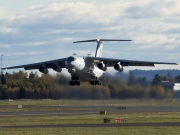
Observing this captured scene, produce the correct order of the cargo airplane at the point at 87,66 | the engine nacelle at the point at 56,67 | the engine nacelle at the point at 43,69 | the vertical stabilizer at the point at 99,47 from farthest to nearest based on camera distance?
the vertical stabilizer at the point at 99,47 → the engine nacelle at the point at 43,69 → the engine nacelle at the point at 56,67 → the cargo airplane at the point at 87,66

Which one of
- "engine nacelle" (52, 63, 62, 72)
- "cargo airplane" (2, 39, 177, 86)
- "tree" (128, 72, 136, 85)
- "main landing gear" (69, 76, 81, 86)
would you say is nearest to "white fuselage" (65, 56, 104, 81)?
"cargo airplane" (2, 39, 177, 86)

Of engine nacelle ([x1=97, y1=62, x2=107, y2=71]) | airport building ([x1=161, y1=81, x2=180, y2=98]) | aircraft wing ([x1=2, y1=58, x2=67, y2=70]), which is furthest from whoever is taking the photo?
airport building ([x1=161, y1=81, x2=180, y2=98])

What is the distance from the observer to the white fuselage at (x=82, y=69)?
6078 cm

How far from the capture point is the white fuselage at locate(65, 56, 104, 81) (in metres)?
60.8

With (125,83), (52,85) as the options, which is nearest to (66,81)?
(52,85)

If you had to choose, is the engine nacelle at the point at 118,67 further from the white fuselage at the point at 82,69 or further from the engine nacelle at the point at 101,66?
the white fuselage at the point at 82,69

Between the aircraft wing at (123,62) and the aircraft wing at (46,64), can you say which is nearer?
the aircraft wing at (123,62)

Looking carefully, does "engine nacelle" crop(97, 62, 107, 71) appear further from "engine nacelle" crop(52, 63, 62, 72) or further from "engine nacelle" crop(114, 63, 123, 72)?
"engine nacelle" crop(52, 63, 62, 72)
